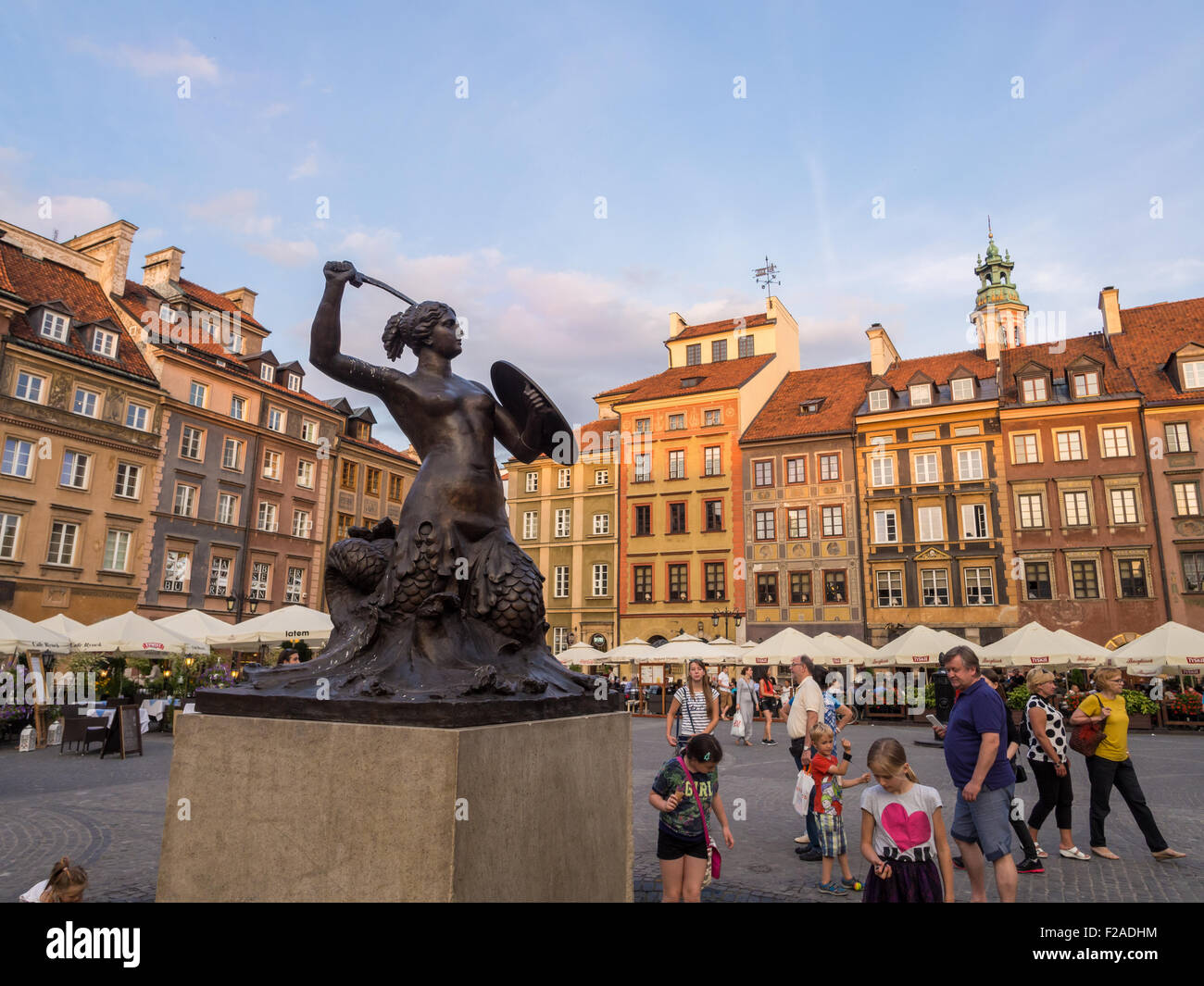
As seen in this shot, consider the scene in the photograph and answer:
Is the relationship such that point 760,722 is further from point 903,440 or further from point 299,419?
point 299,419

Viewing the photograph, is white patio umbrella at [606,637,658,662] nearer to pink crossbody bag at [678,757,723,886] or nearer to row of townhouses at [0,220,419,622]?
row of townhouses at [0,220,419,622]

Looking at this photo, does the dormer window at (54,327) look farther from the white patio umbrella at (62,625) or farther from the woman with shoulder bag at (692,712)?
the woman with shoulder bag at (692,712)

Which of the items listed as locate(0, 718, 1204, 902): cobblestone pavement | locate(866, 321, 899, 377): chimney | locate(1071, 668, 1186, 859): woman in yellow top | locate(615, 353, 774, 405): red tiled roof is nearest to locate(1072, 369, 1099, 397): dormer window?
locate(866, 321, 899, 377): chimney

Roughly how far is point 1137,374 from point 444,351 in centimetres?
3754

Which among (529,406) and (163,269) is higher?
(163,269)

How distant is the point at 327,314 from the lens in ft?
13.8

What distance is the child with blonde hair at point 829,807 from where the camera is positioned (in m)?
6.13

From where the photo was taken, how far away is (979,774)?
492cm

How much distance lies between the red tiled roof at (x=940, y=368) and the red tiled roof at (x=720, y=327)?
739 cm

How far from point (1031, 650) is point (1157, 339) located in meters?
21.9

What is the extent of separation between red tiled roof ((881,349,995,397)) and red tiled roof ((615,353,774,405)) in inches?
252

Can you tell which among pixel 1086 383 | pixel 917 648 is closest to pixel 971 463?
pixel 1086 383

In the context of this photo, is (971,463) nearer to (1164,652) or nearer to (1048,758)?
(1164,652)

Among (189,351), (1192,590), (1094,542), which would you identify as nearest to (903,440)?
(1094,542)
